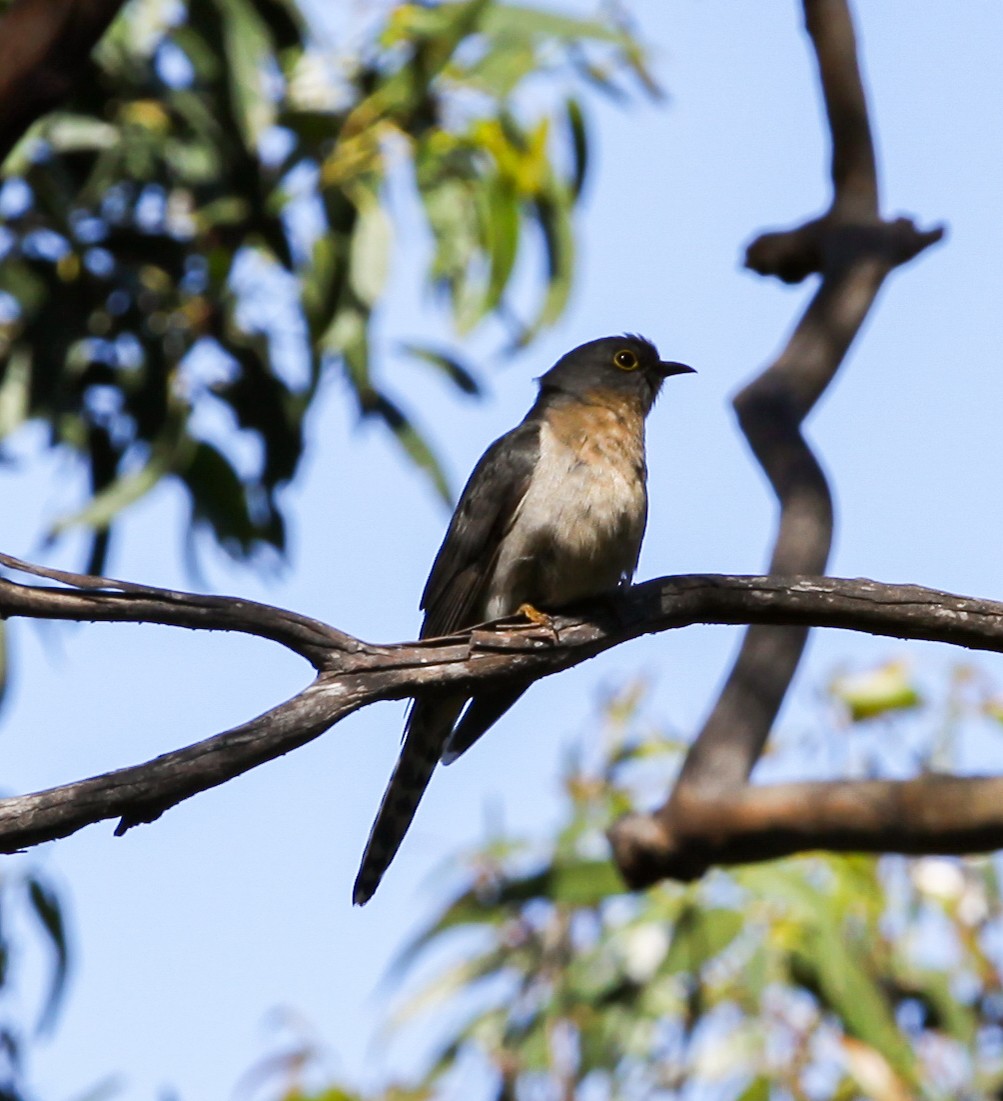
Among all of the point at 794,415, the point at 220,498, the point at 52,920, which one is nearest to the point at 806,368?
the point at 794,415

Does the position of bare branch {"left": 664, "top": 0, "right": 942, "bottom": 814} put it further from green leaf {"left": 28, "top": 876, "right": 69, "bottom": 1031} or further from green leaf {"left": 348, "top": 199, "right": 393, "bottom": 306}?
green leaf {"left": 28, "top": 876, "right": 69, "bottom": 1031}

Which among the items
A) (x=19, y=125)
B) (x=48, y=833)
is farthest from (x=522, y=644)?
(x=19, y=125)

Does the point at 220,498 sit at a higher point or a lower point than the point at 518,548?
higher

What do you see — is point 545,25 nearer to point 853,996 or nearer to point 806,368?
point 806,368

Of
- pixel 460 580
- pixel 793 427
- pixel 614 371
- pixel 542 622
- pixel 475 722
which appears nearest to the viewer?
pixel 542 622

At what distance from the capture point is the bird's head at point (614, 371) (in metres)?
5.50

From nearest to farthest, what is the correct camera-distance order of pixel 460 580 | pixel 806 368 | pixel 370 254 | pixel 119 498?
pixel 806 368 → pixel 460 580 → pixel 119 498 → pixel 370 254

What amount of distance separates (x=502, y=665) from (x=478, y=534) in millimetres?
1389

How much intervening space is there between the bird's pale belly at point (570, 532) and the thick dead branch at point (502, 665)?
82 cm

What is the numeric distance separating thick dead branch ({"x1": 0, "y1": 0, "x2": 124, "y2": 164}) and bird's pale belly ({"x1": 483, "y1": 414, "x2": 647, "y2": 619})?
1.75m

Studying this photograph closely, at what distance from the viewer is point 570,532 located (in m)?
4.65

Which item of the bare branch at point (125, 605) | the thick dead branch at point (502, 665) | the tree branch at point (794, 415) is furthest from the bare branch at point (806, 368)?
the bare branch at point (125, 605)

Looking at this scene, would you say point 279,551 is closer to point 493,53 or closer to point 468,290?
point 468,290

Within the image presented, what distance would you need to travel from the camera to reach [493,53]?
6.59 m
